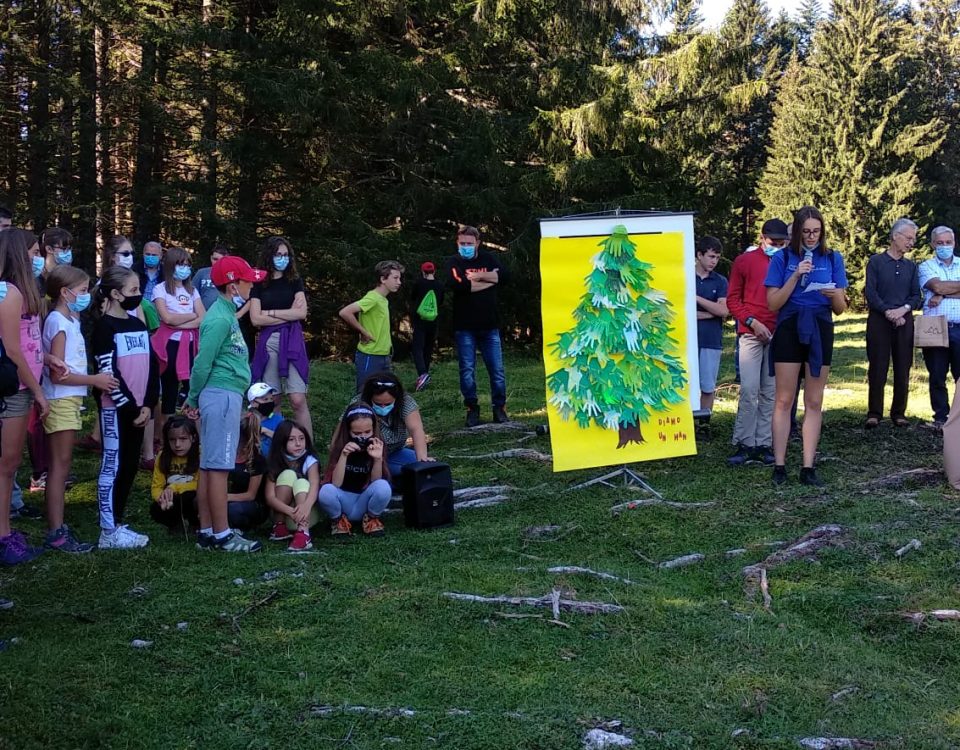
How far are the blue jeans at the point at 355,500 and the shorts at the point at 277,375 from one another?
2.04 m

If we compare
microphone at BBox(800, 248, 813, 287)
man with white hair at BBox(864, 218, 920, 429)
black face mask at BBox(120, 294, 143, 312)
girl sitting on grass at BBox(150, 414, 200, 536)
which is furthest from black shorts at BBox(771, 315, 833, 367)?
black face mask at BBox(120, 294, 143, 312)

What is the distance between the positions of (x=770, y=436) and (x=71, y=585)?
597 centimetres

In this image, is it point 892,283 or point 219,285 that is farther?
point 892,283

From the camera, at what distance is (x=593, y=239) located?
24.5 feet

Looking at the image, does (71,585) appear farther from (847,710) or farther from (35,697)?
(847,710)

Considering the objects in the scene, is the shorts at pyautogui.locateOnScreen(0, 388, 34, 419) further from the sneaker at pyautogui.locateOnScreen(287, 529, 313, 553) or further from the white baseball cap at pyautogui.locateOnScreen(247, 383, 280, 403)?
the sneaker at pyautogui.locateOnScreen(287, 529, 313, 553)

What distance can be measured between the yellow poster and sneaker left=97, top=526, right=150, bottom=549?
3.05m

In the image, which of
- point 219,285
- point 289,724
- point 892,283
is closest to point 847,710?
point 289,724

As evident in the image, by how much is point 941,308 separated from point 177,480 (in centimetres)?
777

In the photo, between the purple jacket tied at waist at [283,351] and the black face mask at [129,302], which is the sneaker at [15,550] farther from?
the purple jacket tied at waist at [283,351]

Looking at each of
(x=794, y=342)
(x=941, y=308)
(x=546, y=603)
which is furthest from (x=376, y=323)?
(x=941, y=308)

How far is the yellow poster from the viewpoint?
749 centimetres

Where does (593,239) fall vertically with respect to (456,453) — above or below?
above

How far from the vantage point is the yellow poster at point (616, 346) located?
295 inches
